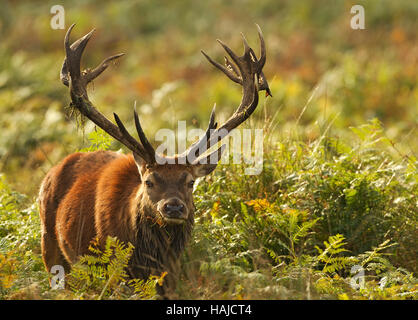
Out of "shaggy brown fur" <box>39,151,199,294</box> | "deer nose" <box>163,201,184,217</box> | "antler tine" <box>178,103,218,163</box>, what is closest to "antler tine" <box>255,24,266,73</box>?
"antler tine" <box>178,103,218,163</box>

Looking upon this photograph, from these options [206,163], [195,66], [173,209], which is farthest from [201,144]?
[195,66]

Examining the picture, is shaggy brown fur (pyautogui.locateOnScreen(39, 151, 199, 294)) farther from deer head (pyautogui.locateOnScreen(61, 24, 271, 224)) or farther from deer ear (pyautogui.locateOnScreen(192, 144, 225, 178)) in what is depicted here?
deer ear (pyautogui.locateOnScreen(192, 144, 225, 178))

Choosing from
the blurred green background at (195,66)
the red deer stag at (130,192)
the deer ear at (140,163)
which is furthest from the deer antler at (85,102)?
the blurred green background at (195,66)

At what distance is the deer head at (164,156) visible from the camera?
5.85m

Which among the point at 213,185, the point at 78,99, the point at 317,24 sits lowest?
the point at 213,185

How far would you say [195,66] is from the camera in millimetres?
18750

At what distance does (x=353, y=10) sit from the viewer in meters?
20.0

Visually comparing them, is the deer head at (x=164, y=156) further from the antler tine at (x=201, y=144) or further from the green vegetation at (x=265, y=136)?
the green vegetation at (x=265, y=136)

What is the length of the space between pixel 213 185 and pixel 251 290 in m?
2.27

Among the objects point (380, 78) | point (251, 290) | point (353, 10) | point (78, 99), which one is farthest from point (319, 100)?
point (251, 290)

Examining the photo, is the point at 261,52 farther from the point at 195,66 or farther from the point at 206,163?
the point at 195,66

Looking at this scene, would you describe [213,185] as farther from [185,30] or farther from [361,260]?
[185,30]

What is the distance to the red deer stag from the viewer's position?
5.95 metres
